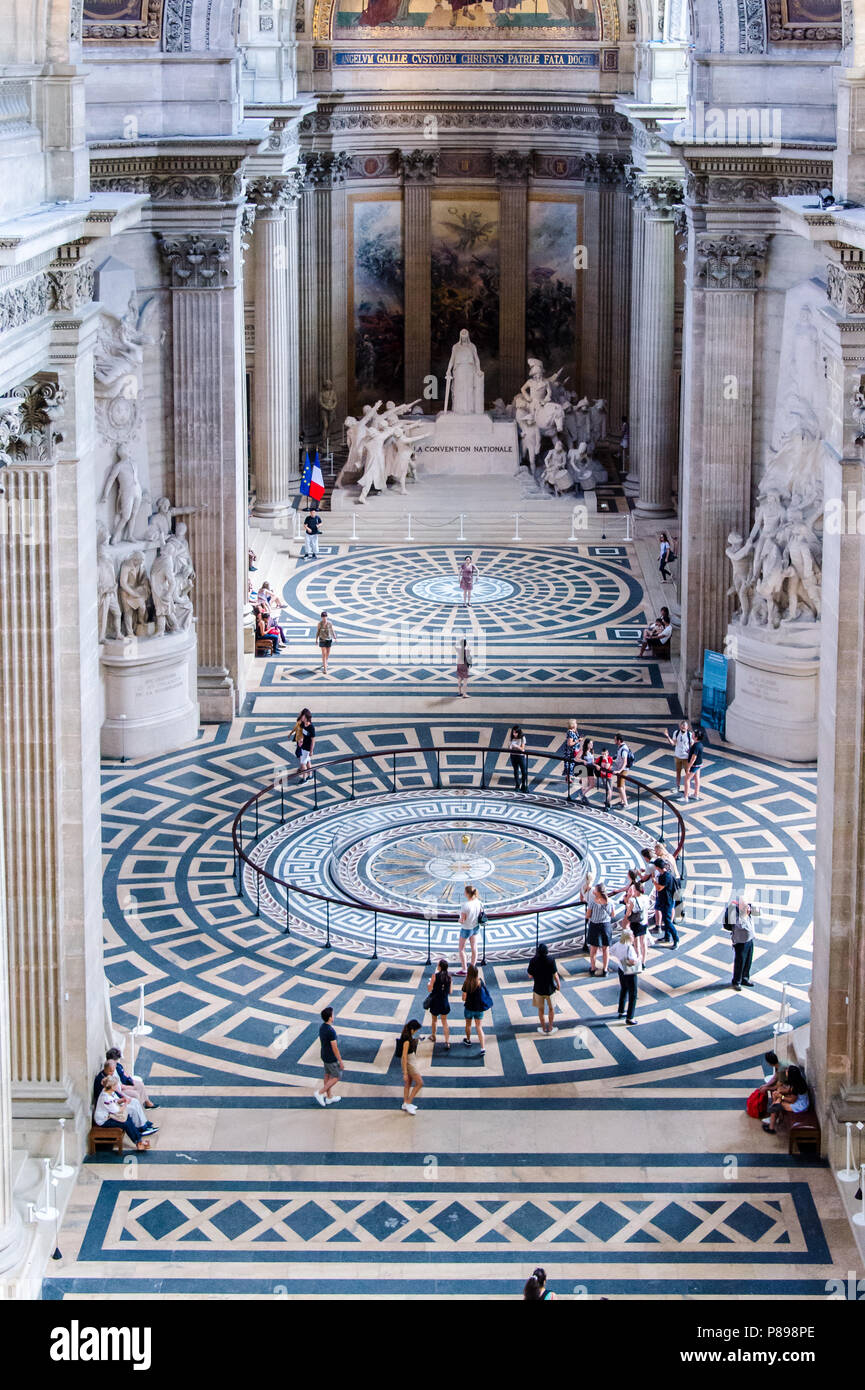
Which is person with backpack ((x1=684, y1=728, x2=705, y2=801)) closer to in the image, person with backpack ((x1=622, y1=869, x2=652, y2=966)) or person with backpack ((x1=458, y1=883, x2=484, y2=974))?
person with backpack ((x1=622, y1=869, x2=652, y2=966))

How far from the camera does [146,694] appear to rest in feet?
108

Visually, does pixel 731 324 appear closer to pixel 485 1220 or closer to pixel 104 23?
pixel 104 23

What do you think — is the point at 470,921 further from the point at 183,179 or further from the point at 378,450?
the point at 378,450

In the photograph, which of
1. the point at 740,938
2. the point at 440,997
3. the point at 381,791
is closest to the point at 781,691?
the point at 381,791

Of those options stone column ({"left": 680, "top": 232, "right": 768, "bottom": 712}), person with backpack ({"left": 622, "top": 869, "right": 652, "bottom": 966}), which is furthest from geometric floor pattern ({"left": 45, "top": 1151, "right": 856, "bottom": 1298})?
stone column ({"left": 680, "top": 232, "right": 768, "bottom": 712})

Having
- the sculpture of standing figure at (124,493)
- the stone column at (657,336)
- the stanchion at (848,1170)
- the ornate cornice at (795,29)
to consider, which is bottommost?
the stanchion at (848,1170)

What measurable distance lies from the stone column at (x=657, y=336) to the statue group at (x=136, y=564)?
1529 cm

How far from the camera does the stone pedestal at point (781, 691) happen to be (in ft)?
108

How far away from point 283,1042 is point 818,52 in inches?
684

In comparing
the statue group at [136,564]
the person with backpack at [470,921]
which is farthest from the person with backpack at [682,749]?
the statue group at [136,564]

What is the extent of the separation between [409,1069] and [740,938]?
4972 mm

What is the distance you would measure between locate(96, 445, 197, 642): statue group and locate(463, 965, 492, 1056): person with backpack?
1124 cm

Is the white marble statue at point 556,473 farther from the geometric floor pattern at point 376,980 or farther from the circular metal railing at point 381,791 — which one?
the geometric floor pattern at point 376,980

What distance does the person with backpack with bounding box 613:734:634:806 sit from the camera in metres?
31.0
